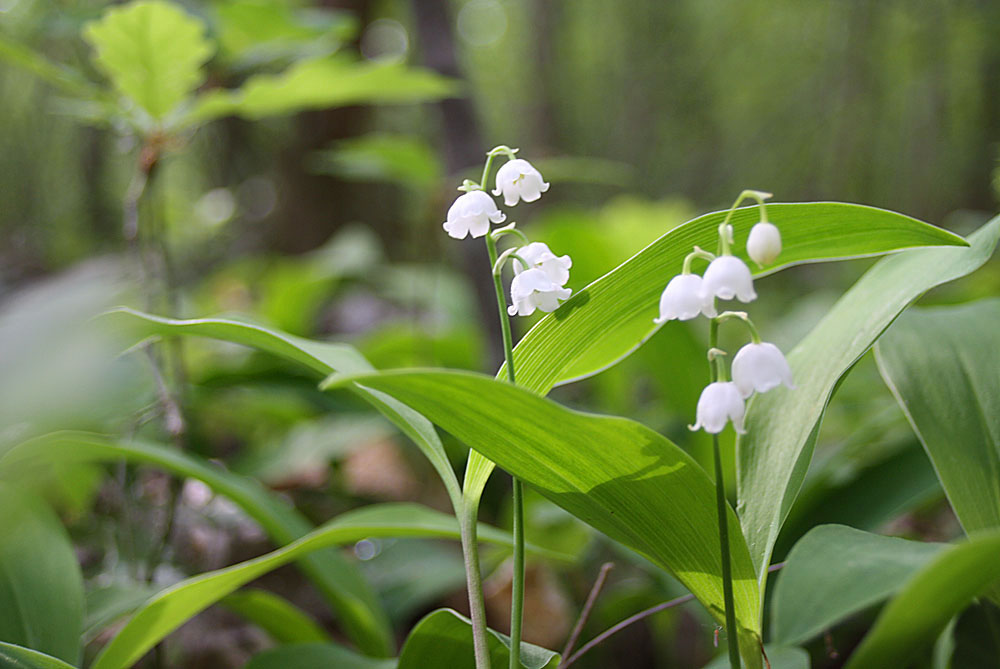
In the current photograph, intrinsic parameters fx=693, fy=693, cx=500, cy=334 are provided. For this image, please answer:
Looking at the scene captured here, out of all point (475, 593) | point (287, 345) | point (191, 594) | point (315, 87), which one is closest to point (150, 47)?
point (315, 87)

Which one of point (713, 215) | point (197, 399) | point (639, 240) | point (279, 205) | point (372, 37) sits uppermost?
point (372, 37)

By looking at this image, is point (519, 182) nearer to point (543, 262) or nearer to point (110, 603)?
point (543, 262)

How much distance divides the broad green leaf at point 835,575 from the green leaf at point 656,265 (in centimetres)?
25

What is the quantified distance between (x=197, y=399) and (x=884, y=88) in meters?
5.17

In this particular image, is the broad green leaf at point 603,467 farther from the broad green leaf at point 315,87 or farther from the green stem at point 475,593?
the broad green leaf at point 315,87

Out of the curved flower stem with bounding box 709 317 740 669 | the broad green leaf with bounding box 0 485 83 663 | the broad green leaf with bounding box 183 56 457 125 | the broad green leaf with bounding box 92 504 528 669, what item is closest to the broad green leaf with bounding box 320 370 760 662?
the curved flower stem with bounding box 709 317 740 669

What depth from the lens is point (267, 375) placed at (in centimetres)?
134

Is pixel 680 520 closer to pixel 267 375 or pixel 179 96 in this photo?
pixel 179 96

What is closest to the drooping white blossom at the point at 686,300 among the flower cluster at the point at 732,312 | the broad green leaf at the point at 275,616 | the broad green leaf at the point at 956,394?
the flower cluster at the point at 732,312

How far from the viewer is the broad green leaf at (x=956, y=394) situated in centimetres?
61

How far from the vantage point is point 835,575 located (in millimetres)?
631

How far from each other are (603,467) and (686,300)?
Result: 132 mm

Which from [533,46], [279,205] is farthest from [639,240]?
[533,46]

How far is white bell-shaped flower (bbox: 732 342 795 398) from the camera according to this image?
436 millimetres
